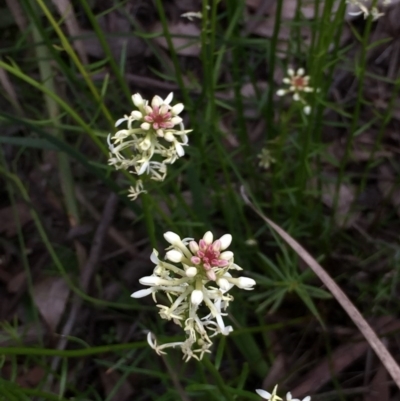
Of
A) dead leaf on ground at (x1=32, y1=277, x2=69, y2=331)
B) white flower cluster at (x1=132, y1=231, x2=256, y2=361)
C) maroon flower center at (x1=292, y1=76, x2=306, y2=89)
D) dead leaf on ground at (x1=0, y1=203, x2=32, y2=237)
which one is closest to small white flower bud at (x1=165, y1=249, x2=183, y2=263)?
white flower cluster at (x1=132, y1=231, x2=256, y2=361)

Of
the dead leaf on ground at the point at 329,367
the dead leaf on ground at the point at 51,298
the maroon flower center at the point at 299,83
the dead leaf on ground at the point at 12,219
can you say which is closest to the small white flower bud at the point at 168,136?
the maroon flower center at the point at 299,83

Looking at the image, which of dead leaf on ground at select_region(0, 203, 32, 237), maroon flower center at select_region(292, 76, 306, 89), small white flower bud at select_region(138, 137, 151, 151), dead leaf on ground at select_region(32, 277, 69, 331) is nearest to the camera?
small white flower bud at select_region(138, 137, 151, 151)

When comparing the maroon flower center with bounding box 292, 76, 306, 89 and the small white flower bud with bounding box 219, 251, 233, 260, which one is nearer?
the small white flower bud with bounding box 219, 251, 233, 260

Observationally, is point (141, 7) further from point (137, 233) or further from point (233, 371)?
point (233, 371)

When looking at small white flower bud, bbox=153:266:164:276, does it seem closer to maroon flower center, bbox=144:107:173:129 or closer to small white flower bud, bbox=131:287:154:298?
small white flower bud, bbox=131:287:154:298

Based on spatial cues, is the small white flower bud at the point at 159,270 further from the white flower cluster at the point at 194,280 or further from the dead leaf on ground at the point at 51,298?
the dead leaf on ground at the point at 51,298

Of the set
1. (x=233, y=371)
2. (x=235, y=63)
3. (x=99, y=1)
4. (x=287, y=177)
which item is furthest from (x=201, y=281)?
(x=99, y=1)
